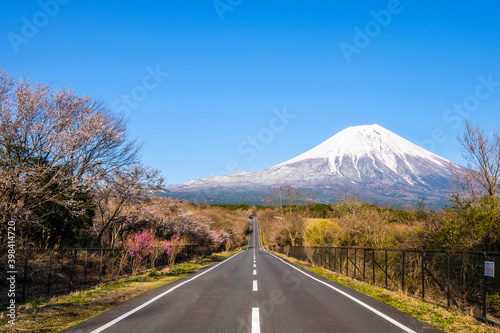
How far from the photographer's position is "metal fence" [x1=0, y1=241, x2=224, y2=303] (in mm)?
13000

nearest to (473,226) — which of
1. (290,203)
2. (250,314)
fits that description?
(250,314)

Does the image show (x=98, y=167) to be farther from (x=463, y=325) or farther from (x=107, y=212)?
(x=463, y=325)

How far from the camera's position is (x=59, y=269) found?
16.3 m

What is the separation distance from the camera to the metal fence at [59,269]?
13.0m

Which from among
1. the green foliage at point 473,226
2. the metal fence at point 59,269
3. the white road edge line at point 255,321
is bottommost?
the metal fence at point 59,269

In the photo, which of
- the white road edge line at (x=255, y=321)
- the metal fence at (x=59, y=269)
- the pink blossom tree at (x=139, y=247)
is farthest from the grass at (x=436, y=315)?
the pink blossom tree at (x=139, y=247)

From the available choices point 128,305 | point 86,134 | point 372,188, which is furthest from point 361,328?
point 372,188

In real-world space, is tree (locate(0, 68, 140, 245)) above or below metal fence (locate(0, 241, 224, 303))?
above

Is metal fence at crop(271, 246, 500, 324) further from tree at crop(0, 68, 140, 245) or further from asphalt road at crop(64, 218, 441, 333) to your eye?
tree at crop(0, 68, 140, 245)

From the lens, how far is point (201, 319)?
770 cm

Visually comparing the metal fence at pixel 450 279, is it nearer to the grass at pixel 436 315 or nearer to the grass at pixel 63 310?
the grass at pixel 436 315

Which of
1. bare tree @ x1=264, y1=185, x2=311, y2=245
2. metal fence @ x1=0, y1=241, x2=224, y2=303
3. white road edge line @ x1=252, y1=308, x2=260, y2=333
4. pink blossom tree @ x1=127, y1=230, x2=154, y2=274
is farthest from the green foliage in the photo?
bare tree @ x1=264, y1=185, x2=311, y2=245

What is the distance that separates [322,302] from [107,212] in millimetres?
17637

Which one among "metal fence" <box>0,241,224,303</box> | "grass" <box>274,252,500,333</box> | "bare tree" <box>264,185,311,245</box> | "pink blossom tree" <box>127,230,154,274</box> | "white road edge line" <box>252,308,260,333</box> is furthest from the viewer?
"bare tree" <box>264,185,311,245</box>
